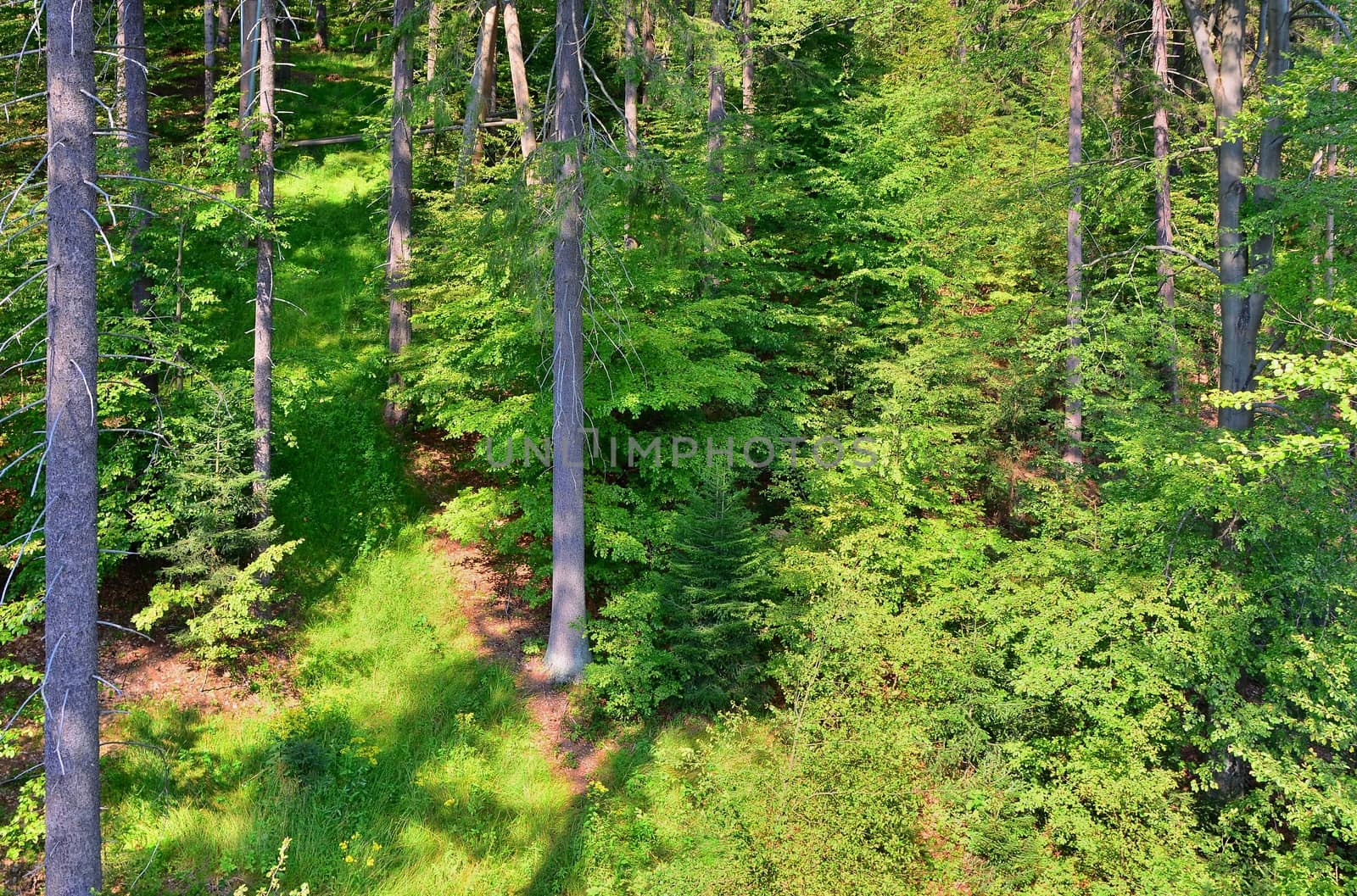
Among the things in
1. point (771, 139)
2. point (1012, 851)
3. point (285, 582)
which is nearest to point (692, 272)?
point (771, 139)

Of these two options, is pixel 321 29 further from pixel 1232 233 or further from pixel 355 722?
pixel 1232 233

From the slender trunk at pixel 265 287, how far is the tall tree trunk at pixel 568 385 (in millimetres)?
3743

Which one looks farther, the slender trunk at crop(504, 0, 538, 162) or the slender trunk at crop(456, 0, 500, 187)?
the slender trunk at crop(456, 0, 500, 187)

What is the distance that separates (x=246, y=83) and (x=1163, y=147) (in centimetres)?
1582

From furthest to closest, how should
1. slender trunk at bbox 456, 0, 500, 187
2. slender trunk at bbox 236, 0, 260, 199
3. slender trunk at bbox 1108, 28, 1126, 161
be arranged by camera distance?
slender trunk at bbox 1108, 28, 1126, 161 → slender trunk at bbox 456, 0, 500, 187 → slender trunk at bbox 236, 0, 260, 199

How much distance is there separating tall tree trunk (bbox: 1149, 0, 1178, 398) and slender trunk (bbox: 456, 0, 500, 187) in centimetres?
1123

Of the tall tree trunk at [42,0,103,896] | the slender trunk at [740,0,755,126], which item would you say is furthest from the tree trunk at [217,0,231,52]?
the tall tree trunk at [42,0,103,896]

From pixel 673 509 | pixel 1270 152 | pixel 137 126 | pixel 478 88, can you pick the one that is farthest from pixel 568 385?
pixel 1270 152

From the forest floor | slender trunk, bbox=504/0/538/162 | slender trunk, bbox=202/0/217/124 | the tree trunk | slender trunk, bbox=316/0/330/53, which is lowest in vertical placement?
the forest floor

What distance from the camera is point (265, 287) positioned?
10508 millimetres

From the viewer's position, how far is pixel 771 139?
54.1 feet

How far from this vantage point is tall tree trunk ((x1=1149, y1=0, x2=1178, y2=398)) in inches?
507

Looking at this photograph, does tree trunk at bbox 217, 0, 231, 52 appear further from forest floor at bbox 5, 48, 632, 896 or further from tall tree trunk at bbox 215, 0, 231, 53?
forest floor at bbox 5, 48, 632, 896

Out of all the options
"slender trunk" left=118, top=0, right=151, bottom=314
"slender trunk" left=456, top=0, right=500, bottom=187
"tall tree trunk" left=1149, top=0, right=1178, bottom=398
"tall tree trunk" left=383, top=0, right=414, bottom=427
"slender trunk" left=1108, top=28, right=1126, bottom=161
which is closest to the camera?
"slender trunk" left=118, top=0, right=151, bottom=314
